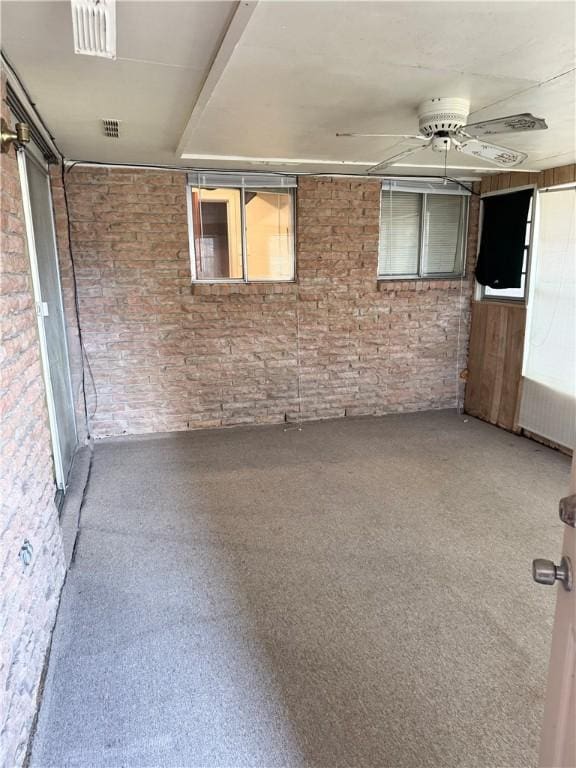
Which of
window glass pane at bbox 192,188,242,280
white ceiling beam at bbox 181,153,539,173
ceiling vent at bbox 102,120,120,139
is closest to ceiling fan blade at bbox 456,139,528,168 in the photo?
white ceiling beam at bbox 181,153,539,173

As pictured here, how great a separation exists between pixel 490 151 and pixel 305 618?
99.8 inches

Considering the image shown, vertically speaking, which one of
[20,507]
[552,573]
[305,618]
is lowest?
[305,618]

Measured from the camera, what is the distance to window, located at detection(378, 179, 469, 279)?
4781mm

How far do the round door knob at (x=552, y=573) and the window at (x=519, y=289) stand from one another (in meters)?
4.02

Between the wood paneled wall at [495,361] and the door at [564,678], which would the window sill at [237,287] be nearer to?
the wood paneled wall at [495,361]

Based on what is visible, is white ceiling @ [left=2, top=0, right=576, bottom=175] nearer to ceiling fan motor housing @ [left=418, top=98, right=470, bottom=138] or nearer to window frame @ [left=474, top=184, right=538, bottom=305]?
ceiling fan motor housing @ [left=418, top=98, right=470, bottom=138]

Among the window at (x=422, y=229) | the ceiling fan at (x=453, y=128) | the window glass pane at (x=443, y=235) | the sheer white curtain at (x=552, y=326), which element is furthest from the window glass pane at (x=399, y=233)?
the ceiling fan at (x=453, y=128)

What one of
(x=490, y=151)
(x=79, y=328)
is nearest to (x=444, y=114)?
(x=490, y=151)

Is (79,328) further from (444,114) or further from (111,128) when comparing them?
(444,114)

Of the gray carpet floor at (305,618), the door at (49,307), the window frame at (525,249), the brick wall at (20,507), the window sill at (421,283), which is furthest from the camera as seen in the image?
the window sill at (421,283)

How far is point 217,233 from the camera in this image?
4.42m

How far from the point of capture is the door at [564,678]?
0.92m

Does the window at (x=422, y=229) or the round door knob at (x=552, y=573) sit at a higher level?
the window at (x=422, y=229)

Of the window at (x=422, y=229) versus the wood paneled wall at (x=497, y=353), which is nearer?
the wood paneled wall at (x=497, y=353)
